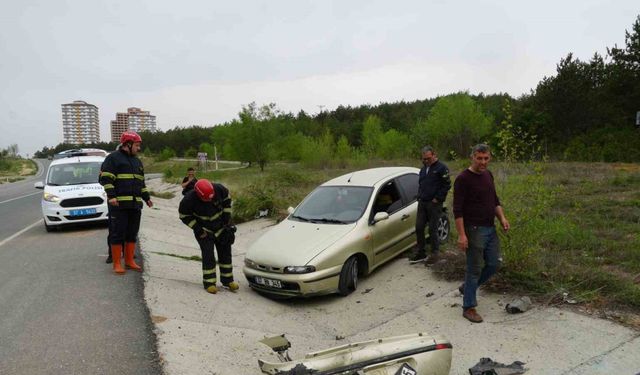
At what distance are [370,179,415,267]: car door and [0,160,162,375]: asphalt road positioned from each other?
11.6 ft

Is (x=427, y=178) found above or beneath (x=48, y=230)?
above

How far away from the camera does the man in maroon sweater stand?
15.6 feet

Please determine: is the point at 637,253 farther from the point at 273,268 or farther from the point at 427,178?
the point at 273,268

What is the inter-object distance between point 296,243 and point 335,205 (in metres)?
1.23

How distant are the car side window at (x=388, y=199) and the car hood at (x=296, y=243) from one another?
2.59 feet

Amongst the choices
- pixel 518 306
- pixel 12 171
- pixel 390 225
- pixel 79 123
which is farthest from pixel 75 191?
pixel 79 123

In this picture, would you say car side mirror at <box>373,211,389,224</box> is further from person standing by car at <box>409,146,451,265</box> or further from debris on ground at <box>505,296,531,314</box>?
debris on ground at <box>505,296,531,314</box>

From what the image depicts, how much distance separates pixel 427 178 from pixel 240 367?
165 inches

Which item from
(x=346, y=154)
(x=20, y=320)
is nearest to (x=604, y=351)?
(x=20, y=320)

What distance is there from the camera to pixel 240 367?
4.02 m

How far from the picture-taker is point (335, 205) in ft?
24.2

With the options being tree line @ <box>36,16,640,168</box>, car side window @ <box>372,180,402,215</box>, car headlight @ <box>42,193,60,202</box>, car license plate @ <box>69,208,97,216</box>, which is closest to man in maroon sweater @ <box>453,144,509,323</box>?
car side window @ <box>372,180,402,215</box>

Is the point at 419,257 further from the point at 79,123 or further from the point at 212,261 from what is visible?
the point at 79,123

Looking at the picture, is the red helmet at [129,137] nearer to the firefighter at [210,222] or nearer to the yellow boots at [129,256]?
the firefighter at [210,222]
